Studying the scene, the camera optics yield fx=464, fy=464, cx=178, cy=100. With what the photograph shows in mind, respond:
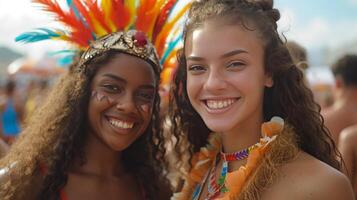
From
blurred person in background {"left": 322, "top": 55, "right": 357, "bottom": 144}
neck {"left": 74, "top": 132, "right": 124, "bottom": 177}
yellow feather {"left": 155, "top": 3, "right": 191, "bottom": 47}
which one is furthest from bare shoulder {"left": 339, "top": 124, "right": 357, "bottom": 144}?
neck {"left": 74, "top": 132, "right": 124, "bottom": 177}

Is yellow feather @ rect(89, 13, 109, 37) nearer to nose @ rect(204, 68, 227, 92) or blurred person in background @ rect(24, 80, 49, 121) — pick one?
blurred person in background @ rect(24, 80, 49, 121)

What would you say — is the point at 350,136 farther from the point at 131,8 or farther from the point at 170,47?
the point at 131,8

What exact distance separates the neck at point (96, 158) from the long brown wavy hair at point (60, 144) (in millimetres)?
42

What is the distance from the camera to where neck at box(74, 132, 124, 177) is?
273 cm

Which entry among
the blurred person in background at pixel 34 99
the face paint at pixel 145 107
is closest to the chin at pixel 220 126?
the face paint at pixel 145 107

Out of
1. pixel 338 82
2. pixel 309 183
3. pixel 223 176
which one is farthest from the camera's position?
pixel 338 82

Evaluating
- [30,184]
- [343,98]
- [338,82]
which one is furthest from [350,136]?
[30,184]

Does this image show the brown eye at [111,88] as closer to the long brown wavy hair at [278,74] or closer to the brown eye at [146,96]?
the brown eye at [146,96]

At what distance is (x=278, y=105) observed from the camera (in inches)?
90.6

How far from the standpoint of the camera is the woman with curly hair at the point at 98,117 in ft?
8.42

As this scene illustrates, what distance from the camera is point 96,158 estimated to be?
277 centimetres

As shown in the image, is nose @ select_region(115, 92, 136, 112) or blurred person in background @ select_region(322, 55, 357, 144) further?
blurred person in background @ select_region(322, 55, 357, 144)

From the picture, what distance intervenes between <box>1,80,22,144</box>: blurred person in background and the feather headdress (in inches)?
143

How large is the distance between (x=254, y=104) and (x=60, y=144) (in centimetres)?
115
